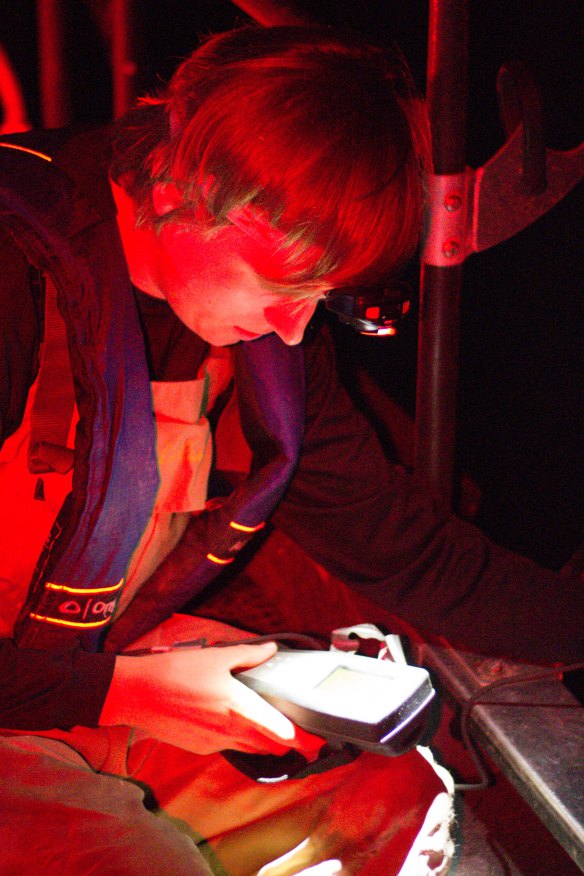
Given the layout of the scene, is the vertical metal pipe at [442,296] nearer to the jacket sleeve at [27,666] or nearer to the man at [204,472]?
the man at [204,472]

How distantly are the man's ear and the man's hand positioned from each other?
1.57 feet

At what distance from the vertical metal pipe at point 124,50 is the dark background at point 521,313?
26mm

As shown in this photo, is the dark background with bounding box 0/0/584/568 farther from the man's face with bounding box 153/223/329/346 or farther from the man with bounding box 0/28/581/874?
the man's face with bounding box 153/223/329/346

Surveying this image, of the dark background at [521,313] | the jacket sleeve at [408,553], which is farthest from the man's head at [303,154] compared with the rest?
the dark background at [521,313]

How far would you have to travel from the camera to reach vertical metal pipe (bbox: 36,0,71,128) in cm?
198

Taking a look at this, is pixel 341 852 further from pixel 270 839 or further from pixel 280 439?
pixel 280 439

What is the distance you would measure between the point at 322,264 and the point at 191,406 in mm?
353

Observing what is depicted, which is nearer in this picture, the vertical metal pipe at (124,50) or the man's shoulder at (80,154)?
the man's shoulder at (80,154)

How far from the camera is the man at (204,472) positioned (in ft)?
2.59

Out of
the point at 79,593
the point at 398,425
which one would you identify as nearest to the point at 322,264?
the point at 79,593

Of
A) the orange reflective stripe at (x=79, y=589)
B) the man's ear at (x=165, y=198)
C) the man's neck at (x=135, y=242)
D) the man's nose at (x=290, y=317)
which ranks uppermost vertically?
the man's ear at (x=165, y=198)

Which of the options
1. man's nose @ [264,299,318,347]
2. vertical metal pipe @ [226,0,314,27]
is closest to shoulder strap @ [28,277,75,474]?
man's nose @ [264,299,318,347]

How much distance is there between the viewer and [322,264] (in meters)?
0.81

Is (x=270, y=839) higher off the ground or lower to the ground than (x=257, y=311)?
lower
